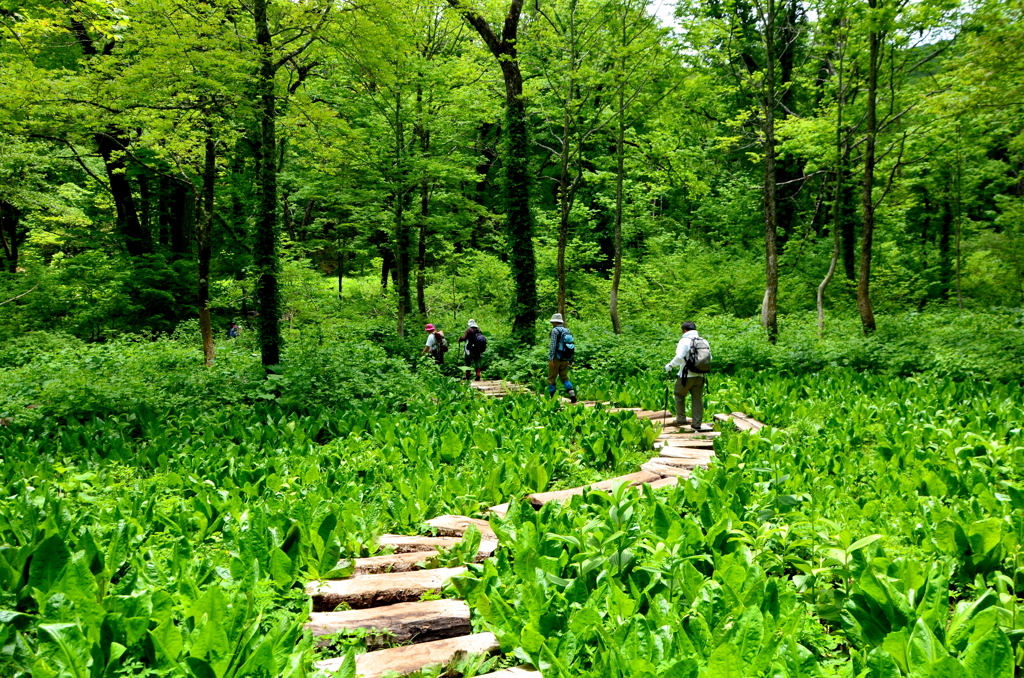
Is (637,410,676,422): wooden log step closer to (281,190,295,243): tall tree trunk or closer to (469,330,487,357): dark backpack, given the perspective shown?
(469,330,487,357): dark backpack

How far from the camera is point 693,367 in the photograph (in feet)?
25.8

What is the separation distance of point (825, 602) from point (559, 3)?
15856mm

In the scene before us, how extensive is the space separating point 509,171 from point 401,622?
521 inches

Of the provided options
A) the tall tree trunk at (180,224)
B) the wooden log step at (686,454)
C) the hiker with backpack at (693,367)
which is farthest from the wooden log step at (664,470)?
the tall tree trunk at (180,224)

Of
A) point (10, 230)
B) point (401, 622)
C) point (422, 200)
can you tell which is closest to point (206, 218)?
point (422, 200)

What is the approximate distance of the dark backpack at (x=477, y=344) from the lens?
13.4m

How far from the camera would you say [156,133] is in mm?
11094

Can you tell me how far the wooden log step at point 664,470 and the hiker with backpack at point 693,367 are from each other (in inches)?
74.9

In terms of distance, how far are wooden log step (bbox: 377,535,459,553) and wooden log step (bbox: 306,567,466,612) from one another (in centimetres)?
44

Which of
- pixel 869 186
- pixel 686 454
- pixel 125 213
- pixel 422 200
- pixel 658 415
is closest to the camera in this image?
pixel 686 454

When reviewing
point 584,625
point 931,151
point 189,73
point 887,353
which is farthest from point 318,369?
point 931,151

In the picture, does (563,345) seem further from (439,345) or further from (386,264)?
(386,264)

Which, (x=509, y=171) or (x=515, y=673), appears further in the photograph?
(x=509, y=171)

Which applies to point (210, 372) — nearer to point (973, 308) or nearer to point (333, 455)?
point (333, 455)
